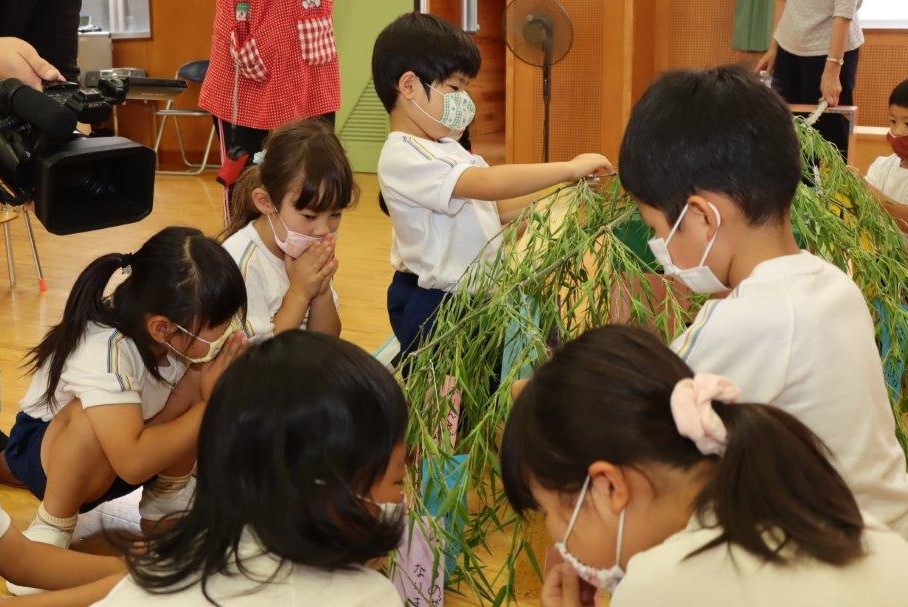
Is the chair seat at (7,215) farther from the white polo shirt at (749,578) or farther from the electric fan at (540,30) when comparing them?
the white polo shirt at (749,578)

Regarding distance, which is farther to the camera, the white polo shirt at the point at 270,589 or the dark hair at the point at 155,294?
the dark hair at the point at 155,294

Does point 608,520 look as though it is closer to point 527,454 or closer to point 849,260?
point 527,454

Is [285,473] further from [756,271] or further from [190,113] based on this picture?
[190,113]

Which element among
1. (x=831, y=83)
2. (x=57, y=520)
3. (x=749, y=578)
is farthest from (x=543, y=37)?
(x=749, y=578)

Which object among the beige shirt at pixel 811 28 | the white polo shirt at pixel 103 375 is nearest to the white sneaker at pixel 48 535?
the white polo shirt at pixel 103 375

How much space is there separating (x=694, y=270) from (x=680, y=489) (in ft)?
1.51

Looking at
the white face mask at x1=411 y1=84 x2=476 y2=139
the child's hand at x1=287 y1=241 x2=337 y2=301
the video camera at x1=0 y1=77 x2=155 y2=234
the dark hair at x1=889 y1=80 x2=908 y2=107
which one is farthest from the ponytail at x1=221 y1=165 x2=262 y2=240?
the dark hair at x1=889 y1=80 x2=908 y2=107

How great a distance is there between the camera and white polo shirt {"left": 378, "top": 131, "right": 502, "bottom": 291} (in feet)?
7.84

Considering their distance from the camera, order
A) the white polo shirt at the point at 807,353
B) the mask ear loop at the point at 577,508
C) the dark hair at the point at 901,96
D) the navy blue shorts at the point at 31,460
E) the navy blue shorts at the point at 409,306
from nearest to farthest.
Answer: the mask ear loop at the point at 577,508 < the white polo shirt at the point at 807,353 < the navy blue shorts at the point at 31,460 < the navy blue shorts at the point at 409,306 < the dark hair at the point at 901,96

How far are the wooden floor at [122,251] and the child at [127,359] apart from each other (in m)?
0.22

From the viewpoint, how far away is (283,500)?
1092 millimetres

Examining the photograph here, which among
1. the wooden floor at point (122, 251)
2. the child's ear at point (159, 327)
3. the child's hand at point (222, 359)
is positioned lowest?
the wooden floor at point (122, 251)

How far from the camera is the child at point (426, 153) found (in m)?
2.43

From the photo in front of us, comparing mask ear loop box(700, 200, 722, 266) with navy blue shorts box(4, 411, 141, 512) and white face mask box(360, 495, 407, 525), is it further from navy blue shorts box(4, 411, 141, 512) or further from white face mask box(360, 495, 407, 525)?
navy blue shorts box(4, 411, 141, 512)
